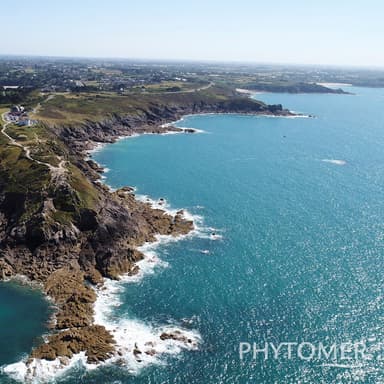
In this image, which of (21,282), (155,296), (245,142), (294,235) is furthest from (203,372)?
(245,142)

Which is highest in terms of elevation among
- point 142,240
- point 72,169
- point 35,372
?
point 72,169

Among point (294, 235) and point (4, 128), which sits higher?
point (4, 128)

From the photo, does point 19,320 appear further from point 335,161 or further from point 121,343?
point 335,161

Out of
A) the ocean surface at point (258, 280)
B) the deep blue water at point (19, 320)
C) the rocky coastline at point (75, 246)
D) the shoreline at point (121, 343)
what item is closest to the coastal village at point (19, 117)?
the ocean surface at point (258, 280)

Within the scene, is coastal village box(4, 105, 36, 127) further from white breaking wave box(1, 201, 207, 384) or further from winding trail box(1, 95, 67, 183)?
white breaking wave box(1, 201, 207, 384)

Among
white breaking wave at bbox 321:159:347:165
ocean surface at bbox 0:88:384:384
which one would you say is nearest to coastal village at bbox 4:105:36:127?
ocean surface at bbox 0:88:384:384

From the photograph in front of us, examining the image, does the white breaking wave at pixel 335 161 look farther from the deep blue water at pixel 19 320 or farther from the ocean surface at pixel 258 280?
the deep blue water at pixel 19 320

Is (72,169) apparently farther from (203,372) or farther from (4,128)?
(203,372)
